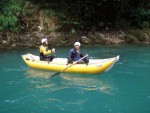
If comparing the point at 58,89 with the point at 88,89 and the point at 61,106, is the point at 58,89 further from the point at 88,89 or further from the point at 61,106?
the point at 61,106

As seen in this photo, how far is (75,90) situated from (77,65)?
6.41 ft

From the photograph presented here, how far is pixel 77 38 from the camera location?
19453mm

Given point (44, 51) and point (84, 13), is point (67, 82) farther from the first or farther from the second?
point (84, 13)

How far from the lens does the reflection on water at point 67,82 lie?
35.1 ft

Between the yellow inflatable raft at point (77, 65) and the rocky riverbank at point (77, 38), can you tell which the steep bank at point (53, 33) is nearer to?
the rocky riverbank at point (77, 38)

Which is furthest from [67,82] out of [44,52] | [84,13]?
[84,13]

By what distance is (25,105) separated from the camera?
898cm

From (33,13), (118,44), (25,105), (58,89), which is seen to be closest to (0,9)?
(33,13)

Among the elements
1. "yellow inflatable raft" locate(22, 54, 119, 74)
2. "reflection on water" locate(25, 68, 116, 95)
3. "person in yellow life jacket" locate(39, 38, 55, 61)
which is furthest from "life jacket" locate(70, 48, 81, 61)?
"person in yellow life jacket" locate(39, 38, 55, 61)

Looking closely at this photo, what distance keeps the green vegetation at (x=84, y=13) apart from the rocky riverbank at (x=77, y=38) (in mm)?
526

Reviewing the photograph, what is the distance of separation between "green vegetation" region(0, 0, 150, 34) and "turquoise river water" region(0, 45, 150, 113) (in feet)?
17.9

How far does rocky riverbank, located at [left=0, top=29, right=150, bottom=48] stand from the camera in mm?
18656

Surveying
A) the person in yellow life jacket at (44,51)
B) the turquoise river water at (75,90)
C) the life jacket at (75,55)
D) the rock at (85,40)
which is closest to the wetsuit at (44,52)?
the person in yellow life jacket at (44,51)

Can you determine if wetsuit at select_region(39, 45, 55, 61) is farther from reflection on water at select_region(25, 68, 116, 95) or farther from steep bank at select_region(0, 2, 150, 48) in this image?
steep bank at select_region(0, 2, 150, 48)
